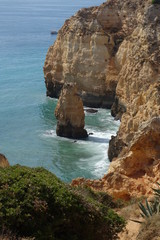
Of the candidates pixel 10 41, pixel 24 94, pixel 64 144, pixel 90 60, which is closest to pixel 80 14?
pixel 90 60

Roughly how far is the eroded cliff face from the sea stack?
376 cm

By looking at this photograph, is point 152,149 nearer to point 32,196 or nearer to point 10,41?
point 32,196

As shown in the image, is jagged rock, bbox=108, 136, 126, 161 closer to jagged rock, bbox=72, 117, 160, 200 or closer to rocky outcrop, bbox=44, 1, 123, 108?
jagged rock, bbox=72, 117, 160, 200

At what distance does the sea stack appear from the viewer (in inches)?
1555

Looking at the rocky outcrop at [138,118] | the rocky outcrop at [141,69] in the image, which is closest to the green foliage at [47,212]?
the rocky outcrop at [138,118]

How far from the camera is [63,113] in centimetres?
4016

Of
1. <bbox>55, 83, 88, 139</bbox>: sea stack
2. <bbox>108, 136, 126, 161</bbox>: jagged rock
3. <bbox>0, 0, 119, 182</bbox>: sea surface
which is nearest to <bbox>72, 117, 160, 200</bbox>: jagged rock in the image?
<bbox>108, 136, 126, 161</bbox>: jagged rock

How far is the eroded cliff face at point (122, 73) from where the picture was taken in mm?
16641

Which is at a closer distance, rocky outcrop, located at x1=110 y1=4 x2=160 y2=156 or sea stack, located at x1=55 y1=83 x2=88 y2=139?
rocky outcrop, located at x1=110 y1=4 x2=160 y2=156

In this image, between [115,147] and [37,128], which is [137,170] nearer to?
[115,147]

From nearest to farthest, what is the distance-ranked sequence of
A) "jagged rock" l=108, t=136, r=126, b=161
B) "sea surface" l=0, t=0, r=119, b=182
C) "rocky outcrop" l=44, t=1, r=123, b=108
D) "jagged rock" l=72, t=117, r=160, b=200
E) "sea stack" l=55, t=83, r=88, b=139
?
"jagged rock" l=72, t=117, r=160, b=200 < "jagged rock" l=108, t=136, r=126, b=161 < "sea surface" l=0, t=0, r=119, b=182 < "sea stack" l=55, t=83, r=88, b=139 < "rocky outcrop" l=44, t=1, r=123, b=108

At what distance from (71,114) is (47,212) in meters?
30.3

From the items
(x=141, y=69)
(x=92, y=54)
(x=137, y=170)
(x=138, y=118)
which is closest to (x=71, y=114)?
(x=141, y=69)

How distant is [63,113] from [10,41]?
173 feet
